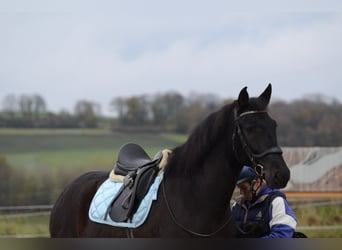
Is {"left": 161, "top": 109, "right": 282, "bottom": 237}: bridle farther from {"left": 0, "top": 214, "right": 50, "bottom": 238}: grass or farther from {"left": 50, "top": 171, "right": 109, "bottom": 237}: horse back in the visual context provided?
{"left": 0, "top": 214, "right": 50, "bottom": 238}: grass

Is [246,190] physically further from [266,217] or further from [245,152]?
[245,152]

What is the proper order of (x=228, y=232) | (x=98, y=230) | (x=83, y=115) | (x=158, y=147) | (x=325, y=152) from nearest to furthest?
(x=228, y=232), (x=98, y=230), (x=325, y=152), (x=158, y=147), (x=83, y=115)

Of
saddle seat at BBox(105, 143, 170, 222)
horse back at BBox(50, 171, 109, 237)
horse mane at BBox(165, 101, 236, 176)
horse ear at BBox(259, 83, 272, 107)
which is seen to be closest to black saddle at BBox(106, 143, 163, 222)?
saddle seat at BBox(105, 143, 170, 222)

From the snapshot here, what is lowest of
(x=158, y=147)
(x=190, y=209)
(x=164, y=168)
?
(x=158, y=147)

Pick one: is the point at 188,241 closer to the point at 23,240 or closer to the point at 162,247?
the point at 162,247

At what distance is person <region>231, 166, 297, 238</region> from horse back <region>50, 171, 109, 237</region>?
90 centimetres

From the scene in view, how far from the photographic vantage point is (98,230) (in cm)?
236

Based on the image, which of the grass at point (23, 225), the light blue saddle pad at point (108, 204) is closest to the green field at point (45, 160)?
the grass at point (23, 225)

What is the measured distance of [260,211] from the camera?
82.2 inches

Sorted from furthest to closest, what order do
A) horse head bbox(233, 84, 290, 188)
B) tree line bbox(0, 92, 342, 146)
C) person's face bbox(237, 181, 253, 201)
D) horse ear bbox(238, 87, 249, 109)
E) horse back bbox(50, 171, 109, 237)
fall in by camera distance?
1. tree line bbox(0, 92, 342, 146)
2. horse back bbox(50, 171, 109, 237)
3. person's face bbox(237, 181, 253, 201)
4. horse ear bbox(238, 87, 249, 109)
5. horse head bbox(233, 84, 290, 188)

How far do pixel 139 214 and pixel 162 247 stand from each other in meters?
0.66

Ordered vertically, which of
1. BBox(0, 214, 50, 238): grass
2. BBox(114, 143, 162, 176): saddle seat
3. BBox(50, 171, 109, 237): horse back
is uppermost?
BBox(114, 143, 162, 176): saddle seat

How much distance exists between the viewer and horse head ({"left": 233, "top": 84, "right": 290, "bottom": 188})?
1785mm

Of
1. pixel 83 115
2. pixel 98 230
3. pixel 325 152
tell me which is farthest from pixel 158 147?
pixel 98 230
